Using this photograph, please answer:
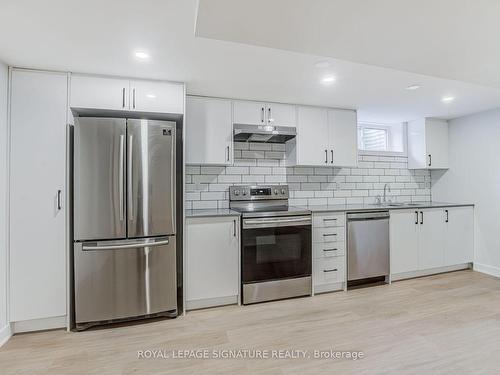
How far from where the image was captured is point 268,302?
2930 millimetres

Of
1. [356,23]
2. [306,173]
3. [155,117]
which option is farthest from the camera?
[306,173]

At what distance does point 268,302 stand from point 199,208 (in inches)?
51.8

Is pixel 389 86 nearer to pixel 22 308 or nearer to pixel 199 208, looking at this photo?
pixel 199 208

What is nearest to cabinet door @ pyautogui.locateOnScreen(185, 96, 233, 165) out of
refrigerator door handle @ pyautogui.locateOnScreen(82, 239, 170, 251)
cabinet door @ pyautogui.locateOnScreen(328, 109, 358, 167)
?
refrigerator door handle @ pyautogui.locateOnScreen(82, 239, 170, 251)

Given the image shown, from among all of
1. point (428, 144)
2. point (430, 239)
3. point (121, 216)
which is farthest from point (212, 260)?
point (428, 144)

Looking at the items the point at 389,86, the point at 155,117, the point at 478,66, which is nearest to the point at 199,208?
the point at 155,117

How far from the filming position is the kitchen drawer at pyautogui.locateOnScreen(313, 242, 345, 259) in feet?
10.3

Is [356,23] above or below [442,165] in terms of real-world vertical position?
above

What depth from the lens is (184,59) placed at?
7.08ft

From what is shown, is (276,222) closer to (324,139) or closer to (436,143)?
(324,139)

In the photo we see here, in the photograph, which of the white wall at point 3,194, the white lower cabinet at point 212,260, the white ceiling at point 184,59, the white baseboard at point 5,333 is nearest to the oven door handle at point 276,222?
the white lower cabinet at point 212,260

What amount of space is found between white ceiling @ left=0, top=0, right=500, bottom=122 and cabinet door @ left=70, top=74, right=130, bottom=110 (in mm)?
88

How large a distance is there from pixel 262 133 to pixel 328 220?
4.11ft

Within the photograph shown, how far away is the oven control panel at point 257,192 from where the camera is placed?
11.0ft
